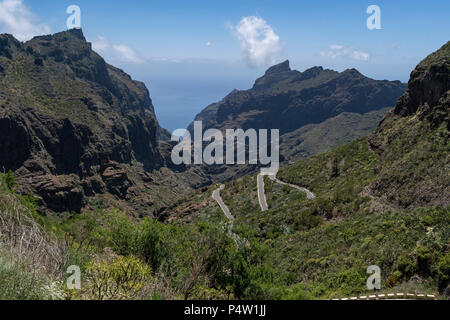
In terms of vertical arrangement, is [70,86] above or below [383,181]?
above

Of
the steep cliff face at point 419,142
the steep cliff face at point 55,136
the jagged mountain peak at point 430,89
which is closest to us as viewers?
the steep cliff face at point 419,142

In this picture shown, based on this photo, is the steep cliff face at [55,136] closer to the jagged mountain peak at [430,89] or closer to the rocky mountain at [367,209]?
the rocky mountain at [367,209]

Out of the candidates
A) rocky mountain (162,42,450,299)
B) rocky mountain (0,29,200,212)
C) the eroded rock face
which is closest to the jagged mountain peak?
rocky mountain (162,42,450,299)

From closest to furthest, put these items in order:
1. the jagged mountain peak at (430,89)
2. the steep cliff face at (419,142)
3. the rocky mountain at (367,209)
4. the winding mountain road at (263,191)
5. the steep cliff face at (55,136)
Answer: the rocky mountain at (367,209) < the steep cliff face at (419,142) < the jagged mountain peak at (430,89) < the winding mountain road at (263,191) < the steep cliff face at (55,136)

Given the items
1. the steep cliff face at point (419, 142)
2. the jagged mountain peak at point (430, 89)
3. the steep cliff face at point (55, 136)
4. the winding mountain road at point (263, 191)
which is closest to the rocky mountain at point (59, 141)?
the steep cliff face at point (55, 136)

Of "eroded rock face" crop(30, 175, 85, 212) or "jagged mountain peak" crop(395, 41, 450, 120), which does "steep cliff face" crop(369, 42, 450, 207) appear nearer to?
"jagged mountain peak" crop(395, 41, 450, 120)

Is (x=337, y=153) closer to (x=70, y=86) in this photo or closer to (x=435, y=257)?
(x=435, y=257)

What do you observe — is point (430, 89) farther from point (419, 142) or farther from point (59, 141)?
point (59, 141)

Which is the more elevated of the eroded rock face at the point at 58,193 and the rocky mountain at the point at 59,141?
the rocky mountain at the point at 59,141
